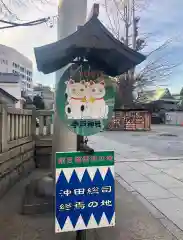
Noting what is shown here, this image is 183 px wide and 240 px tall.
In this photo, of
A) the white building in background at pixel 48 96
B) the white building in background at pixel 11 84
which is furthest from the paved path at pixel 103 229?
the white building in background at pixel 11 84

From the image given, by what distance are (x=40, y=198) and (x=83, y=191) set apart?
2.18 metres

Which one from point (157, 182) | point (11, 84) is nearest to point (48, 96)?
point (11, 84)

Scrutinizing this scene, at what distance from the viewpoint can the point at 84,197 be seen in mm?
2859

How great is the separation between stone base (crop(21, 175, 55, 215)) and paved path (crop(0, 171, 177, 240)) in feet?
0.48

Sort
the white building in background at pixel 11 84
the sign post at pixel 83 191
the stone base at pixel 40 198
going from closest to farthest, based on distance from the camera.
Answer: the sign post at pixel 83 191 → the stone base at pixel 40 198 → the white building in background at pixel 11 84

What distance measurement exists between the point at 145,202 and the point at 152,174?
2142 millimetres

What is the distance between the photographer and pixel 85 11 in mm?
4605

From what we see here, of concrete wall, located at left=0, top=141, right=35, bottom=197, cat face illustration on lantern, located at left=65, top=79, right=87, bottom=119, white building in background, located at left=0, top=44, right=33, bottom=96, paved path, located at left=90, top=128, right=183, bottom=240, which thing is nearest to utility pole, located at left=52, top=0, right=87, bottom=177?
concrete wall, located at left=0, top=141, right=35, bottom=197

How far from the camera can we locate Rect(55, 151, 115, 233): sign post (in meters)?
2.80

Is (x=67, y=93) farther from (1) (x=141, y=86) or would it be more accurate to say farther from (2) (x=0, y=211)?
(1) (x=141, y=86)

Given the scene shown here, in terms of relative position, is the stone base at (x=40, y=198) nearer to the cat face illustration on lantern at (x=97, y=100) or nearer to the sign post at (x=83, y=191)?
the sign post at (x=83, y=191)

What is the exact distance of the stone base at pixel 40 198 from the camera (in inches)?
174

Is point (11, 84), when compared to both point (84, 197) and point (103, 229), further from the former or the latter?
point (84, 197)

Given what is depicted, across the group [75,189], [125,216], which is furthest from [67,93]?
[125,216]
